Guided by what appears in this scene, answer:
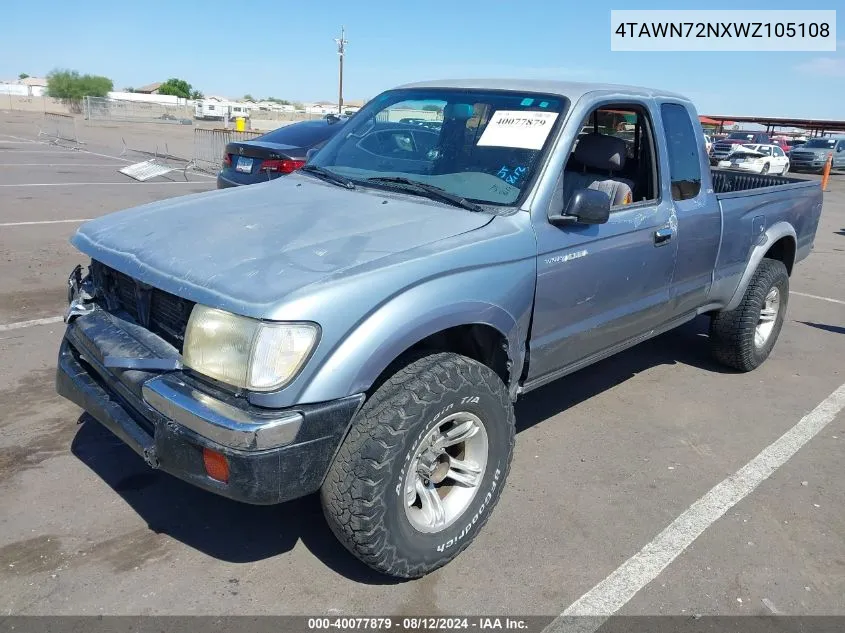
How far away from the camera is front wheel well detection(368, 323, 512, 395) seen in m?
3.05

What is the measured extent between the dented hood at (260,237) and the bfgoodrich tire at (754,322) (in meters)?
2.85

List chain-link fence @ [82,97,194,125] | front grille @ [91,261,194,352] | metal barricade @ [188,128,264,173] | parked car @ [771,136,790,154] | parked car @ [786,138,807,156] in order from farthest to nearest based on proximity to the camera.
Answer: chain-link fence @ [82,97,194,125], parked car @ [786,138,807,156], parked car @ [771,136,790,154], metal barricade @ [188,128,264,173], front grille @ [91,261,194,352]

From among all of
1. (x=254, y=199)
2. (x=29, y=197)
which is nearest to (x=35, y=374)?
(x=254, y=199)

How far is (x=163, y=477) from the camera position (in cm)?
364

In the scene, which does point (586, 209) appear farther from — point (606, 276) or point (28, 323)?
point (28, 323)

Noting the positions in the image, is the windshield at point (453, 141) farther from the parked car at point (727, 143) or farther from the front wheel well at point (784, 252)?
the parked car at point (727, 143)

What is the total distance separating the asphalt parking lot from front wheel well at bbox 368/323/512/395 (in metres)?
0.74

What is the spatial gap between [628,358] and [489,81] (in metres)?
2.67

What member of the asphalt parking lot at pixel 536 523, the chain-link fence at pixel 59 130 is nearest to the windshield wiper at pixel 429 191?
the asphalt parking lot at pixel 536 523

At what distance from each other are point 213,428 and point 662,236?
271 centimetres

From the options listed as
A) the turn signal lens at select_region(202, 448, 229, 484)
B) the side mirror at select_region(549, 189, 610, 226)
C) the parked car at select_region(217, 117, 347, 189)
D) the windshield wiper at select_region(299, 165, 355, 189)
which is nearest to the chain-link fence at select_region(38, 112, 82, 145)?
the parked car at select_region(217, 117, 347, 189)

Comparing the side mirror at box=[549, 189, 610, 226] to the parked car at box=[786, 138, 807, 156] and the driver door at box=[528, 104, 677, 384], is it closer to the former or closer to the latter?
the driver door at box=[528, 104, 677, 384]

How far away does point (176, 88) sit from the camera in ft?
362

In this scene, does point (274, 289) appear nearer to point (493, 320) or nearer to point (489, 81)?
point (493, 320)
